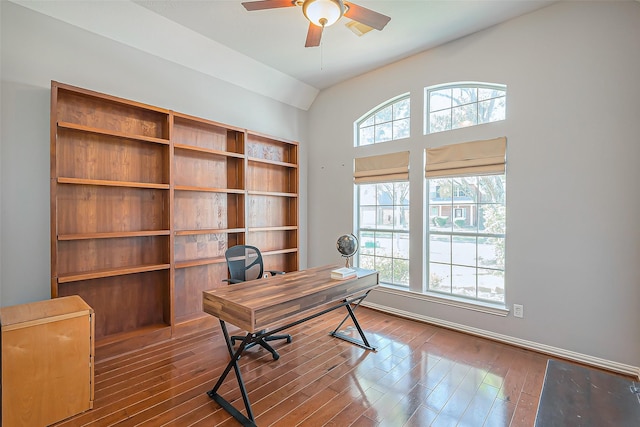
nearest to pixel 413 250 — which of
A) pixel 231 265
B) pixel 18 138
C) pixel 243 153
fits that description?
pixel 231 265

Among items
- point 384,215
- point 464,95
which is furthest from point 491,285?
point 464,95

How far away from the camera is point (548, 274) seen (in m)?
2.92

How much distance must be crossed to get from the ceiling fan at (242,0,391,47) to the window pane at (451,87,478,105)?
164cm

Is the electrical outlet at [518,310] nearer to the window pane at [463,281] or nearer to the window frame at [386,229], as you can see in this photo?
the window pane at [463,281]

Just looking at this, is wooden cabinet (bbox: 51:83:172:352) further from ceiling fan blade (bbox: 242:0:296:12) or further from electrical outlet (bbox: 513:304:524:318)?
electrical outlet (bbox: 513:304:524:318)

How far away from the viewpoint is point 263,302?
2053mm

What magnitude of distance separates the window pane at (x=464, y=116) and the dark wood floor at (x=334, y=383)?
7.65 feet

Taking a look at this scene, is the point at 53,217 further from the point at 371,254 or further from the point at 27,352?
the point at 371,254

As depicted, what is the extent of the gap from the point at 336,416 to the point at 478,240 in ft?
7.74

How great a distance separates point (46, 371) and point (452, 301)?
3.59m

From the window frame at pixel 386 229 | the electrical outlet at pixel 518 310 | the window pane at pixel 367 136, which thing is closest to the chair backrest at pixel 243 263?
the window frame at pixel 386 229

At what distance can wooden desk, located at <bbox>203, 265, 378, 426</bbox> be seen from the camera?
200cm

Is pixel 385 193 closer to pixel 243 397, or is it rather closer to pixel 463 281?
pixel 463 281

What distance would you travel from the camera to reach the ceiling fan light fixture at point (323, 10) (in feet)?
6.61
